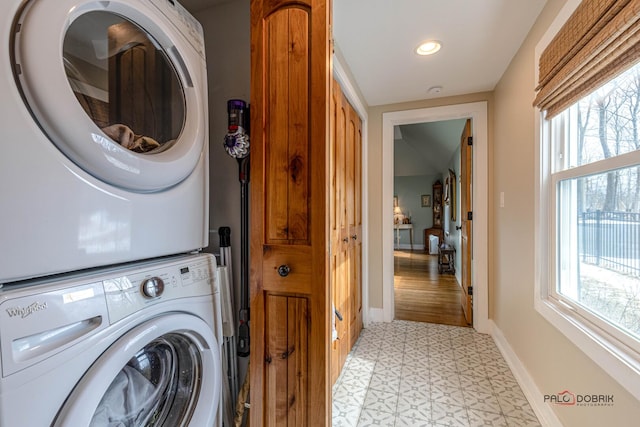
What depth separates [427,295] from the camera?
3.71 m

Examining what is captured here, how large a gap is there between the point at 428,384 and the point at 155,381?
1.66 m

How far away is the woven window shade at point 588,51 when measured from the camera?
895mm

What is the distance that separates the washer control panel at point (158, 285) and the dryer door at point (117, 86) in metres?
0.25

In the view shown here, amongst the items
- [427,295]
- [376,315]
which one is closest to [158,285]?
[376,315]

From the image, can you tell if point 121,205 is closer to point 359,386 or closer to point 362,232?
point 359,386

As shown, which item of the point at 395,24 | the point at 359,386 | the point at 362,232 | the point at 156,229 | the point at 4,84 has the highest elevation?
the point at 395,24

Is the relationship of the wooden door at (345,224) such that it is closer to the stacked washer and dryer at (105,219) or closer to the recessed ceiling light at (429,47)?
the recessed ceiling light at (429,47)

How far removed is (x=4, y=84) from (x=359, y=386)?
208 cm

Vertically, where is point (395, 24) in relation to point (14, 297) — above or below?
above

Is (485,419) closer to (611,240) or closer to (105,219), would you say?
(611,240)

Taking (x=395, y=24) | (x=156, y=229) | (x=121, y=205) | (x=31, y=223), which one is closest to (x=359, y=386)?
(x=156, y=229)

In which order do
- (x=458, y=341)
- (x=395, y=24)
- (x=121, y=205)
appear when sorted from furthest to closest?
(x=458, y=341)
(x=395, y=24)
(x=121, y=205)

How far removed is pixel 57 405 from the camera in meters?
0.57

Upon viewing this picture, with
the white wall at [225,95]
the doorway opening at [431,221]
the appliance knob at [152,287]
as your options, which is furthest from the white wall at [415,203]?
the appliance knob at [152,287]
